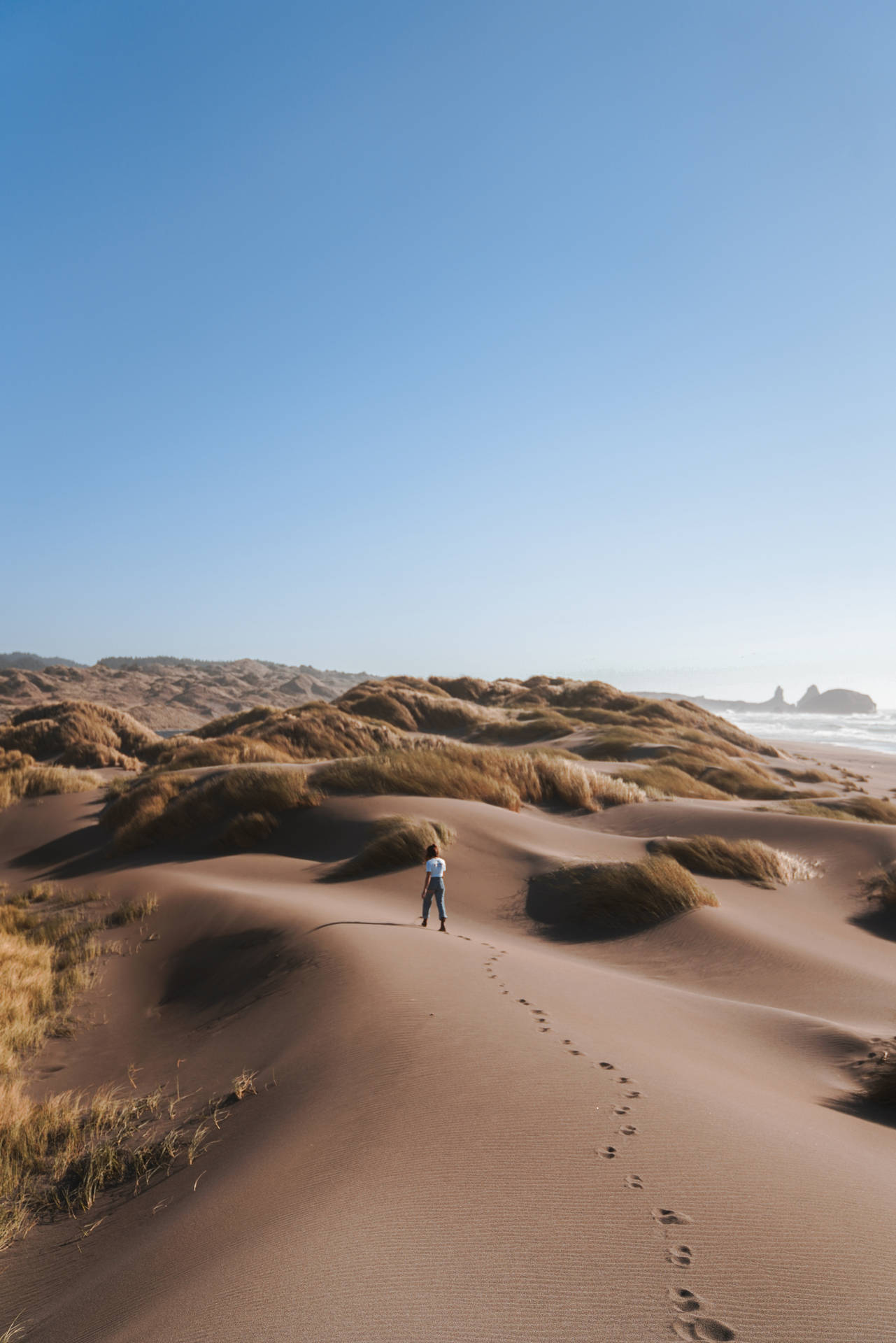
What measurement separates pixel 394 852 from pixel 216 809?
4793 mm

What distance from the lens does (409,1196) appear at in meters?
2.75

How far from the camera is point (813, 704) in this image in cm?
11394

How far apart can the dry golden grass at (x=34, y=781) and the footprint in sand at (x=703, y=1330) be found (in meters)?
17.8

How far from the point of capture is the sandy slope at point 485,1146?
6.96 feet

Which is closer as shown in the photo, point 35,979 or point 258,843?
point 35,979

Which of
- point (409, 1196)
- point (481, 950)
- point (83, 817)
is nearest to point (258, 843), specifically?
point (83, 817)

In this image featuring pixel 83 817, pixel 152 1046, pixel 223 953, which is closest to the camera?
pixel 152 1046

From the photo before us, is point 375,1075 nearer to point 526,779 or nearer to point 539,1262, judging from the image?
point 539,1262

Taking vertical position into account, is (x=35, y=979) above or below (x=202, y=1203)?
below

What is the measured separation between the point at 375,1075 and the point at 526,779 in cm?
1220

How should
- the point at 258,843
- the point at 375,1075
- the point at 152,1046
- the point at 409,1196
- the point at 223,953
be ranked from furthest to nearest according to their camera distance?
the point at 258,843 < the point at 223,953 < the point at 152,1046 < the point at 375,1075 < the point at 409,1196

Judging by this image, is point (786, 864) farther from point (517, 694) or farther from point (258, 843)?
point (517, 694)

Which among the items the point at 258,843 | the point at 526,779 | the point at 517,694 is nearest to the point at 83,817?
the point at 258,843

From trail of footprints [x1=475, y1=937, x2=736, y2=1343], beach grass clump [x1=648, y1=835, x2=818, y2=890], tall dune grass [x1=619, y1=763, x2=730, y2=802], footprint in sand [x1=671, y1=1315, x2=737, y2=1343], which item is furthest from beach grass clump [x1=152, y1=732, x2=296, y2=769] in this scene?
footprint in sand [x1=671, y1=1315, x2=737, y2=1343]
